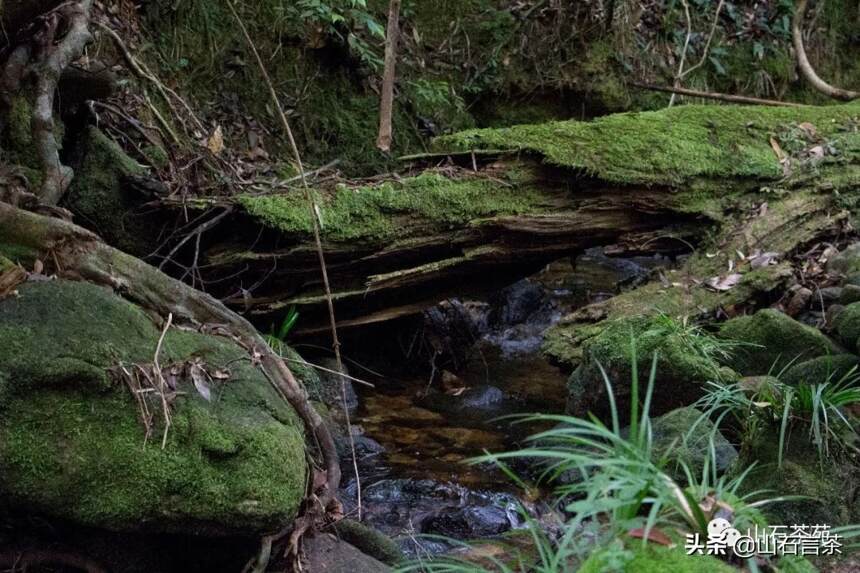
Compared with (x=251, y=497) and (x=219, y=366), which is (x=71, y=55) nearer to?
(x=219, y=366)

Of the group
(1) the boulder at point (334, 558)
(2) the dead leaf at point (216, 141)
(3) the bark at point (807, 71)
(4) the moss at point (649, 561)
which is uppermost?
(3) the bark at point (807, 71)

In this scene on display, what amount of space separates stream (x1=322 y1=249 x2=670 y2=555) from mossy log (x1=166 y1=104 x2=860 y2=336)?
0.49 m

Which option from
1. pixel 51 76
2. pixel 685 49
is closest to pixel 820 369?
pixel 51 76

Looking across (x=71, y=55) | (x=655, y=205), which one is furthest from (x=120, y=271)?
(x=655, y=205)

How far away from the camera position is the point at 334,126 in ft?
23.4

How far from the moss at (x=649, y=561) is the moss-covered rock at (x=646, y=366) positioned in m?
2.02

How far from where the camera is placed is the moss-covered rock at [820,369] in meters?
3.66

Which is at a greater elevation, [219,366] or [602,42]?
[602,42]

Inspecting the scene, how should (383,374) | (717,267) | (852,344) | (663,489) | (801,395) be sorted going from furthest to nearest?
(383,374) → (717,267) → (852,344) → (801,395) → (663,489)

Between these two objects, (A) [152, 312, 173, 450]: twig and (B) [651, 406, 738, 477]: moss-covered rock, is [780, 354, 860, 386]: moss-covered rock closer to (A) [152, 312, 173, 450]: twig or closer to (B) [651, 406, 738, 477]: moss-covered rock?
(B) [651, 406, 738, 477]: moss-covered rock

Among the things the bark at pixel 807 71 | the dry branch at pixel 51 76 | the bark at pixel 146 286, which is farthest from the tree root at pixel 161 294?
the bark at pixel 807 71

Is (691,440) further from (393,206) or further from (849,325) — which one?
(393,206)

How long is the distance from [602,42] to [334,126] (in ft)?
9.54

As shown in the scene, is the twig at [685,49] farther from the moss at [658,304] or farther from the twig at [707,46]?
the moss at [658,304]
